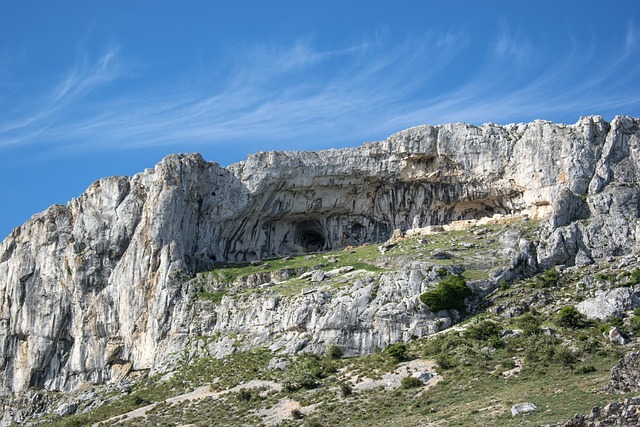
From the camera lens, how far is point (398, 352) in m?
62.7

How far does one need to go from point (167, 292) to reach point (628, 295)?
123 ft

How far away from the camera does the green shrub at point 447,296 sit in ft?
220

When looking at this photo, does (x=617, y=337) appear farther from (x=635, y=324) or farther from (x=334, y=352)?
(x=334, y=352)

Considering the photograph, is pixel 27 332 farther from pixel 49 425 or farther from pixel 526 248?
pixel 526 248

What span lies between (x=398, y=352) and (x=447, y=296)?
679 cm

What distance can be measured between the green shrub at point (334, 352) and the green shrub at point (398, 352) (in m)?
4.12

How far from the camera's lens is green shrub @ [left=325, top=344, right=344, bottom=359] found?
218ft

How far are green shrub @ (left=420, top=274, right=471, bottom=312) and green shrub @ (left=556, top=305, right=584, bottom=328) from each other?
7.50m

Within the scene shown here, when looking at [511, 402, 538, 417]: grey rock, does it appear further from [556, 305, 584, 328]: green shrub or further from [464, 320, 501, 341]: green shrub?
[556, 305, 584, 328]: green shrub

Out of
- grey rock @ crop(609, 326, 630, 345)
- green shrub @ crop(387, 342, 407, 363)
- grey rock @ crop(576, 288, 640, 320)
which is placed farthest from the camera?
grey rock @ crop(576, 288, 640, 320)

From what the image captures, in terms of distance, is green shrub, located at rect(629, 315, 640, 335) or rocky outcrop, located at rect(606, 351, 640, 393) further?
green shrub, located at rect(629, 315, 640, 335)

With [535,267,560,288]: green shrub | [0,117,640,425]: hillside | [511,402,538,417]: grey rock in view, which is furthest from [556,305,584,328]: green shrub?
[511,402,538,417]: grey rock

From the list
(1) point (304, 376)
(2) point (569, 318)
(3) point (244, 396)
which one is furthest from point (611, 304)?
(3) point (244, 396)

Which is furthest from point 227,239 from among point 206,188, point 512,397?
point 512,397
